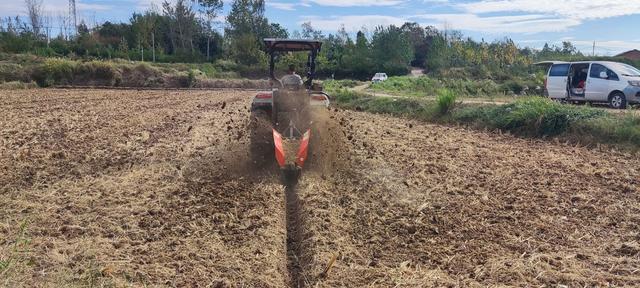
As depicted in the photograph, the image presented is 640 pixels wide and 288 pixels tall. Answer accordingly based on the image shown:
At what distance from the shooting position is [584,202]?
6527mm

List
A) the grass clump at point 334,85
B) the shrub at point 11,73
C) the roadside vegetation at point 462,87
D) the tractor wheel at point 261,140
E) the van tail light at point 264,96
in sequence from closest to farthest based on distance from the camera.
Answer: the tractor wheel at point 261,140 → the van tail light at point 264,96 → the roadside vegetation at point 462,87 → the grass clump at point 334,85 → the shrub at point 11,73

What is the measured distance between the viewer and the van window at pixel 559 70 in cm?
1677

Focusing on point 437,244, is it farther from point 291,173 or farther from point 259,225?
point 291,173

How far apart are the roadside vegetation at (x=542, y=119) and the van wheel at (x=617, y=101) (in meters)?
3.49

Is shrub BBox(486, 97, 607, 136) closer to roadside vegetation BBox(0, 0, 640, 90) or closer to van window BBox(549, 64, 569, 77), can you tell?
van window BBox(549, 64, 569, 77)

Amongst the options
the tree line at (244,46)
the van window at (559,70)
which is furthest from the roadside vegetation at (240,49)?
the van window at (559,70)

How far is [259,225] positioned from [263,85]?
32.3 meters

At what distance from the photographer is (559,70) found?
56.0 ft

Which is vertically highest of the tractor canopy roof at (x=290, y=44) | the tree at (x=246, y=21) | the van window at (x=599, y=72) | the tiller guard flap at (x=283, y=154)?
the tree at (x=246, y=21)

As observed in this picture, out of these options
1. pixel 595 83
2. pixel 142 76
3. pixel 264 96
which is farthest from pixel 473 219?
pixel 142 76

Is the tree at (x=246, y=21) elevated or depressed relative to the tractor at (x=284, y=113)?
elevated

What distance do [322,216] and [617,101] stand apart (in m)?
13.2

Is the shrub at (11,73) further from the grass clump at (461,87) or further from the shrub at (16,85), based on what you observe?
the grass clump at (461,87)

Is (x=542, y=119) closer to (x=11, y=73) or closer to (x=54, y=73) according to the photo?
(x=54, y=73)
